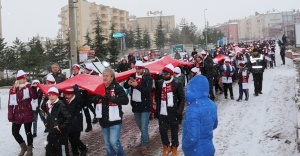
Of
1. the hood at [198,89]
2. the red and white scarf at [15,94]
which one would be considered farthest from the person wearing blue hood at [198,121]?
the red and white scarf at [15,94]

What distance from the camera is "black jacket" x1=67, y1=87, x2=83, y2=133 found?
264 inches

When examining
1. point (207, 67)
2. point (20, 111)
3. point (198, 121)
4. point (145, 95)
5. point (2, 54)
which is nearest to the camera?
point (198, 121)

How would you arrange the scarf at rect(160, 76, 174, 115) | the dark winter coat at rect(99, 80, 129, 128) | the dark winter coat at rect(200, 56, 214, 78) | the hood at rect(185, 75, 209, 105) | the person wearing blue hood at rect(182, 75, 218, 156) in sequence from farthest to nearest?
the dark winter coat at rect(200, 56, 214, 78)
the scarf at rect(160, 76, 174, 115)
the dark winter coat at rect(99, 80, 129, 128)
the hood at rect(185, 75, 209, 105)
the person wearing blue hood at rect(182, 75, 218, 156)

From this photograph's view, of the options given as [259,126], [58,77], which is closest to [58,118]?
[58,77]

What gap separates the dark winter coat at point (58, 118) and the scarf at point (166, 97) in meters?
1.79

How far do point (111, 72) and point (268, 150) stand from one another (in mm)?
3626

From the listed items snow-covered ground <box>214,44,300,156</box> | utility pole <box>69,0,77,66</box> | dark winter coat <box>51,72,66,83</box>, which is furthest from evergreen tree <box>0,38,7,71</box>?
dark winter coat <box>51,72,66,83</box>

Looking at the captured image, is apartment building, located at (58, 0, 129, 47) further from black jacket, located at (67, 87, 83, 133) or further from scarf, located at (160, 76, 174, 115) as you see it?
scarf, located at (160, 76, 174, 115)

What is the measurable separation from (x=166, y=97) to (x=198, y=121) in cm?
289

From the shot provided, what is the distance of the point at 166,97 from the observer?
692 centimetres

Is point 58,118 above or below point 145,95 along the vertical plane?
below

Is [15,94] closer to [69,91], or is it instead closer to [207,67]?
[69,91]

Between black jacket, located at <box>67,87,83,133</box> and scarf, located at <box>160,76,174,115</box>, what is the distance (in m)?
1.57

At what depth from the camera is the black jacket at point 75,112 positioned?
22.0ft
